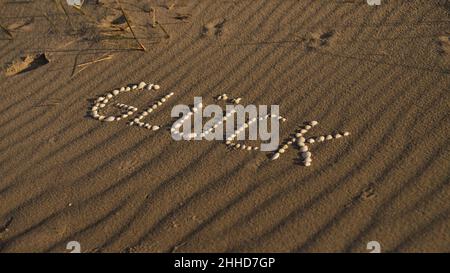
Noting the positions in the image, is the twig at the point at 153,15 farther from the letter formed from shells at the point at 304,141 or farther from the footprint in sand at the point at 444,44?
the footprint in sand at the point at 444,44

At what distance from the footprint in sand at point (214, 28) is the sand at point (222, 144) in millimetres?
16

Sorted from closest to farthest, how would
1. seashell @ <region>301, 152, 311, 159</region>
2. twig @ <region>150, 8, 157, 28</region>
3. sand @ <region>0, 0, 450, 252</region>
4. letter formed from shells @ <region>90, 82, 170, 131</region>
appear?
sand @ <region>0, 0, 450, 252</region> → seashell @ <region>301, 152, 311, 159</region> → letter formed from shells @ <region>90, 82, 170, 131</region> → twig @ <region>150, 8, 157, 28</region>

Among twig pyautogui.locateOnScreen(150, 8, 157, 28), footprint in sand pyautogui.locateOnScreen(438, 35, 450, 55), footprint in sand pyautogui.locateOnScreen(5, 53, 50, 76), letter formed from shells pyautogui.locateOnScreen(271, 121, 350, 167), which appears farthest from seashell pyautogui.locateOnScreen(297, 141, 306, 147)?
footprint in sand pyautogui.locateOnScreen(5, 53, 50, 76)

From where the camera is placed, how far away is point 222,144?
333cm

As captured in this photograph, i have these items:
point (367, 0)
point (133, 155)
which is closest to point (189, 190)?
point (133, 155)

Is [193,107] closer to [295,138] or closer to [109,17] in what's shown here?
[295,138]

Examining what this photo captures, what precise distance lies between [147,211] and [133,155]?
1.71ft

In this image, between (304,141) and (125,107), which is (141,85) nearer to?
(125,107)

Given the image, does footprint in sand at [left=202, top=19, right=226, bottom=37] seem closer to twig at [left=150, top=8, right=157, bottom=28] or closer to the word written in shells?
twig at [left=150, top=8, right=157, bottom=28]

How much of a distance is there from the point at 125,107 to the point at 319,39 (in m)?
1.61

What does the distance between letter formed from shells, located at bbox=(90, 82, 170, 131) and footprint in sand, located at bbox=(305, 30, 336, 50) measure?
3.81 ft

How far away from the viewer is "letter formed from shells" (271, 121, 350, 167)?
3.11 meters

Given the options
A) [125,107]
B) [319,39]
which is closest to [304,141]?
[319,39]

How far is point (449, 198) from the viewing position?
8.95ft
